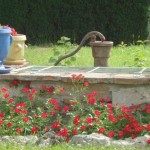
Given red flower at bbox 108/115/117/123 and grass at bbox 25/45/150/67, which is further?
grass at bbox 25/45/150/67

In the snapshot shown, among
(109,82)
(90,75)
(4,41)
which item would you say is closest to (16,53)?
(4,41)

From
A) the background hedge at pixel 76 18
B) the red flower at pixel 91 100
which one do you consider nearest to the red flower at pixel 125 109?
the red flower at pixel 91 100

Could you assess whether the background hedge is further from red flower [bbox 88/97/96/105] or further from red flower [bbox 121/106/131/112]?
red flower [bbox 121/106/131/112]

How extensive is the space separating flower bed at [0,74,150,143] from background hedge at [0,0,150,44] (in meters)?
8.43

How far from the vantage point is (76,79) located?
172 inches

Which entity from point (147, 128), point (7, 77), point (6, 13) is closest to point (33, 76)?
point (7, 77)

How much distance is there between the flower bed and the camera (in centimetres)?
396

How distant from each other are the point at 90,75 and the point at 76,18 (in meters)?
8.72

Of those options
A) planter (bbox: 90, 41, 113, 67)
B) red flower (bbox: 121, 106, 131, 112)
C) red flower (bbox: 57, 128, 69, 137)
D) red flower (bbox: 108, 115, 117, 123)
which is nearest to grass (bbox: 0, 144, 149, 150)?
red flower (bbox: 57, 128, 69, 137)

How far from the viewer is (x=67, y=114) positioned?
165 inches

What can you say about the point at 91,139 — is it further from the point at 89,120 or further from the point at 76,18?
the point at 76,18

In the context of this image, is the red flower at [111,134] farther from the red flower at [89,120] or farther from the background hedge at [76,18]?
the background hedge at [76,18]

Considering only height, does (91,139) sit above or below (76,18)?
below

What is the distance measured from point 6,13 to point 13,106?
8.70m
